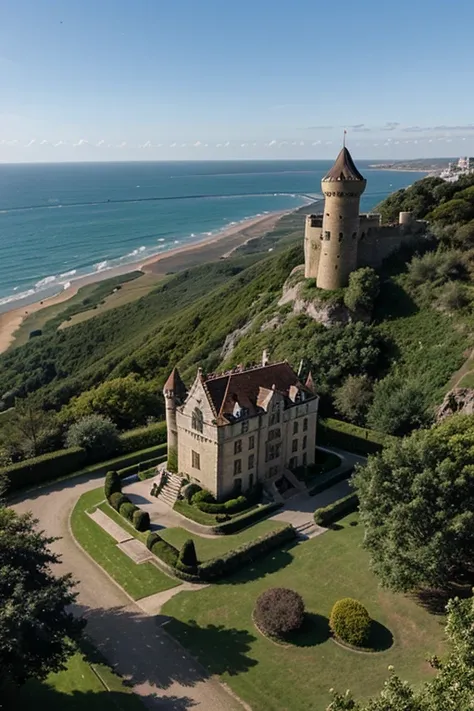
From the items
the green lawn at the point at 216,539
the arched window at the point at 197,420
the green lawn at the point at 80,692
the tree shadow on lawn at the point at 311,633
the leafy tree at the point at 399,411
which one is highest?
the arched window at the point at 197,420

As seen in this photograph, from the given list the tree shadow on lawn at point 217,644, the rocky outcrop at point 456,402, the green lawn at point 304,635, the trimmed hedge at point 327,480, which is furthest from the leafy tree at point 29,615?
the rocky outcrop at point 456,402

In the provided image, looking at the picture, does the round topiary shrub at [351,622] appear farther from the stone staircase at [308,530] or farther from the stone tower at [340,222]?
the stone tower at [340,222]

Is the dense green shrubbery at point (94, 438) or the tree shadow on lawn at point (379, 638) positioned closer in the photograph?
the tree shadow on lawn at point (379, 638)

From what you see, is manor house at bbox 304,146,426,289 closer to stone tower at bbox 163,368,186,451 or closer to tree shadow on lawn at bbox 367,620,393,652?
stone tower at bbox 163,368,186,451

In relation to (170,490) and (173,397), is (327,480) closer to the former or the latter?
(170,490)

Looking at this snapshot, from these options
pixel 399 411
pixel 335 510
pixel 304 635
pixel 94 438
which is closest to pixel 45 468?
pixel 94 438

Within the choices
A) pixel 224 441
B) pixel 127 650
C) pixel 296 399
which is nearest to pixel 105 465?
pixel 224 441

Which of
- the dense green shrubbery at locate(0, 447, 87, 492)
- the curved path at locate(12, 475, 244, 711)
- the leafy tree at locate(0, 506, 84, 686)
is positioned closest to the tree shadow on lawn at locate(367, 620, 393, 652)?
the curved path at locate(12, 475, 244, 711)
